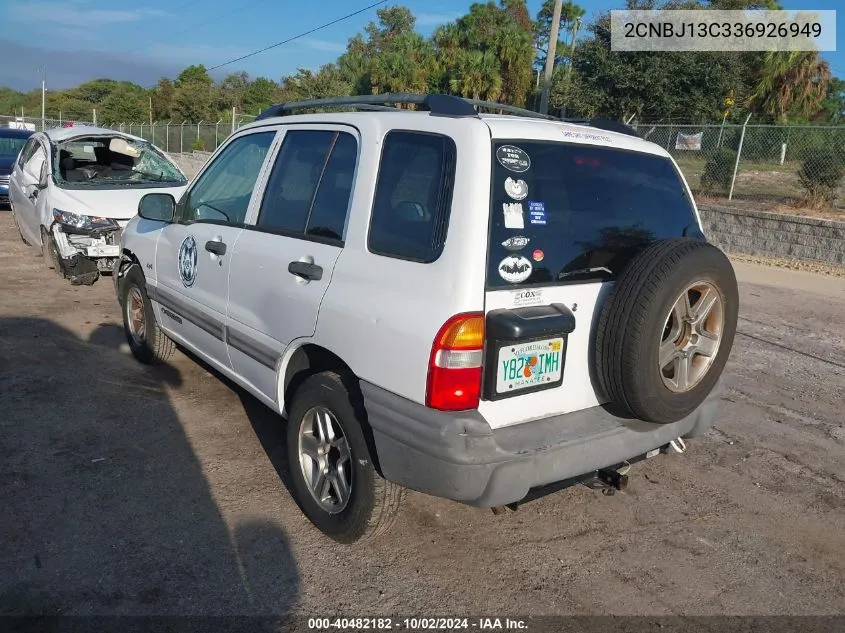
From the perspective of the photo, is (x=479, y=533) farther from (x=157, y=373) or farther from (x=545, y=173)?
(x=157, y=373)

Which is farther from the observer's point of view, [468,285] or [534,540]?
[534,540]

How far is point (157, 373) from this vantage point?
210 inches

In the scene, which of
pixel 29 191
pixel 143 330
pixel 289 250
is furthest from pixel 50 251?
pixel 289 250

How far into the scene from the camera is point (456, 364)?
2.55 metres

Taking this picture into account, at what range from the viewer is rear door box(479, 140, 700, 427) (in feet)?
8.67

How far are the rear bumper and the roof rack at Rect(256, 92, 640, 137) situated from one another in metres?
1.19

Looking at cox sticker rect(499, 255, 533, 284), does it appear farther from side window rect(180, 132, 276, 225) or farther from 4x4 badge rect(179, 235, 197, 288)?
4x4 badge rect(179, 235, 197, 288)

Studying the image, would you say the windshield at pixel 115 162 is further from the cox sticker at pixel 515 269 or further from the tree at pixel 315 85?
the tree at pixel 315 85

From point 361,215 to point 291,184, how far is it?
0.74m

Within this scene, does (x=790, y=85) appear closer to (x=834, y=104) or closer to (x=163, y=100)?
(x=834, y=104)

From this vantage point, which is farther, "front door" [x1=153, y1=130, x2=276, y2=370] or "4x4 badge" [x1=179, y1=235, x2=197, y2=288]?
"4x4 badge" [x1=179, y1=235, x2=197, y2=288]

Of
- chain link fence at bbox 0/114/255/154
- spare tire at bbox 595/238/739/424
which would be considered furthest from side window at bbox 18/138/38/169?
chain link fence at bbox 0/114/255/154

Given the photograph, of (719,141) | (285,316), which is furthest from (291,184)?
(719,141)

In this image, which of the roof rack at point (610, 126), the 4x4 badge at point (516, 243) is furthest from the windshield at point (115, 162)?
the 4x4 badge at point (516, 243)
